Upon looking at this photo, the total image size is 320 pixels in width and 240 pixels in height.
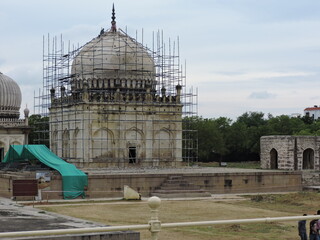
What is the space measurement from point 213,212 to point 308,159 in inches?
765

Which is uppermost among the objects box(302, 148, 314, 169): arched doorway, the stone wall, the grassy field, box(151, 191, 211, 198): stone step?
box(302, 148, 314, 169): arched doorway

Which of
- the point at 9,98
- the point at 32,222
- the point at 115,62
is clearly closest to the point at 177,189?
the point at 115,62

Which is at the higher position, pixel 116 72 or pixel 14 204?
pixel 116 72

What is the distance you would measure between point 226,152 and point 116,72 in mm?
23872

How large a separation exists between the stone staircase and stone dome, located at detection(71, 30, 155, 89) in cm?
884

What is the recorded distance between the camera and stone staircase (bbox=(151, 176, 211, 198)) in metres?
26.9

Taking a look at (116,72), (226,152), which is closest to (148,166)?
(116,72)

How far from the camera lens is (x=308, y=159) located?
39344 millimetres

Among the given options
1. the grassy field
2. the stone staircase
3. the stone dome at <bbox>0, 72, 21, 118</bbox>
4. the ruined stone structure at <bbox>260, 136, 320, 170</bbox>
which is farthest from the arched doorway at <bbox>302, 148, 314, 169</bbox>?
the stone dome at <bbox>0, 72, 21, 118</bbox>

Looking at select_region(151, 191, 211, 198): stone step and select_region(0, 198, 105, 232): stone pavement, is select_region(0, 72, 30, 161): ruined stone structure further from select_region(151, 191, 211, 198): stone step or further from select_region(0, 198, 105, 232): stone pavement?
select_region(0, 198, 105, 232): stone pavement

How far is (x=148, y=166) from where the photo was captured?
33.6 m

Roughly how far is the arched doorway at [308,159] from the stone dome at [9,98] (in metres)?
18.0

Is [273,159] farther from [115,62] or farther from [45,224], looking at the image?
[45,224]

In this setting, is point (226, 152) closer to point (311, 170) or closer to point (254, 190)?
point (311, 170)
